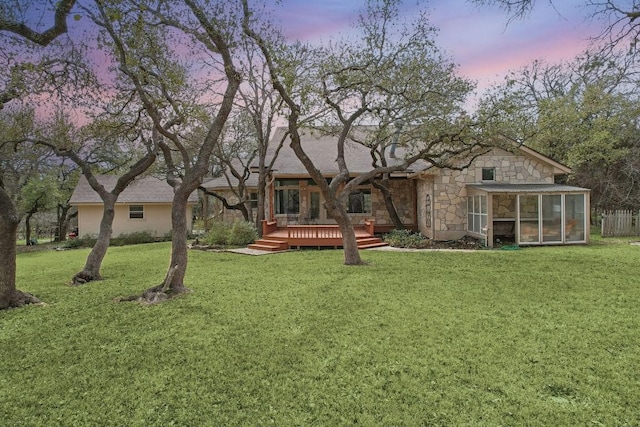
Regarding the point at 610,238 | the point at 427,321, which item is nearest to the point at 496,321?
the point at 427,321

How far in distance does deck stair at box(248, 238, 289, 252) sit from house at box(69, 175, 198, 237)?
31.3 ft

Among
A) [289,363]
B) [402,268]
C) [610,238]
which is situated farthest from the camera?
[610,238]

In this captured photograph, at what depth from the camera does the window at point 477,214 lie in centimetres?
1437

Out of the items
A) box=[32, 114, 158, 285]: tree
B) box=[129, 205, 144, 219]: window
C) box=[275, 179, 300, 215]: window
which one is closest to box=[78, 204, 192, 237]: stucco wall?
box=[129, 205, 144, 219]: window

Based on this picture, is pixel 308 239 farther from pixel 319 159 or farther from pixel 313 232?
pixel 319 159

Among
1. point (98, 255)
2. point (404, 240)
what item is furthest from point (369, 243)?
point (98, 255)

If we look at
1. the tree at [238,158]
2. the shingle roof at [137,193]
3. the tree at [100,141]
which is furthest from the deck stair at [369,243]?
the shingle roof at [137,193]

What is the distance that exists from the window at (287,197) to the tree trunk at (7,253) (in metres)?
12.4

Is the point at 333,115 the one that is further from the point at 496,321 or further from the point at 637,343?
the point at 637,343

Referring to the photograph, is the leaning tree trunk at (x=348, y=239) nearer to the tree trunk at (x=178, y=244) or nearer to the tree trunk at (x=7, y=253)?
the tree trunk at (x=178, y=244)

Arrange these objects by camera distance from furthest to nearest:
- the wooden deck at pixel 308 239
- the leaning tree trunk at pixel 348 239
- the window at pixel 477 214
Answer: the wooden deck at pixel 308 239 → the window at pixel 477 214 → the leaning tree trunk at pixel 348 239

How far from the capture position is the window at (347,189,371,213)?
61.8 feet

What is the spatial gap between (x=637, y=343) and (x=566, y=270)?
5069 millimetres

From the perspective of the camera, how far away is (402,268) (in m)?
9.74
